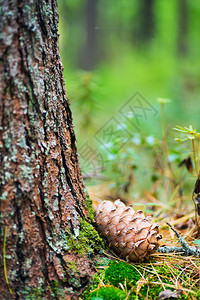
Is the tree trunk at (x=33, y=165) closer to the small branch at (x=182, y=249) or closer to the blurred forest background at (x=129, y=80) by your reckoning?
the small branch at (x=182, y=249)

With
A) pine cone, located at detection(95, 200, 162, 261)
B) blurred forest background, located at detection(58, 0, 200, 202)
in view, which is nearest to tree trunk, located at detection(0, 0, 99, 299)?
pine cone, located at detection(95, 200, 162, 261)

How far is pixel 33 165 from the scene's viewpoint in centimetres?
104

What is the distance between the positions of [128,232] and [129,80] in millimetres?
7760

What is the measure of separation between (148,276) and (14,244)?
1.92 feet

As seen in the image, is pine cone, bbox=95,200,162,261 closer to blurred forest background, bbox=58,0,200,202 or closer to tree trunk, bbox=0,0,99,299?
tree trunk, bbox=0,0,99,299

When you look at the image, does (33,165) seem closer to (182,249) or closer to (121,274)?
(121,274)

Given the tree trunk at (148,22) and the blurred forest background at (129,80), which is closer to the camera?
the blurred forest background at (129,80)

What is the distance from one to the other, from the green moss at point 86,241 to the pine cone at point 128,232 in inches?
1.8

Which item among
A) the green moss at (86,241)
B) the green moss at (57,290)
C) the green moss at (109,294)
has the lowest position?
the green moss at (109,294)

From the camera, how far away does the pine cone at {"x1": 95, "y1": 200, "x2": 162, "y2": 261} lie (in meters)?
1.18

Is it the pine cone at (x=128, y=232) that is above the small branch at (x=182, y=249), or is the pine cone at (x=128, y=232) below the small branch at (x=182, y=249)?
above

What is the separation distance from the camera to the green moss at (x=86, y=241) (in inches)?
45.1

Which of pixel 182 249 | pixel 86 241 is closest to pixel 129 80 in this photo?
pixel 182 249

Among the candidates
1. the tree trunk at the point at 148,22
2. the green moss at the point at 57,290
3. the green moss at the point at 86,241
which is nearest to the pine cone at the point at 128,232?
the green moss at the point at 86,241
